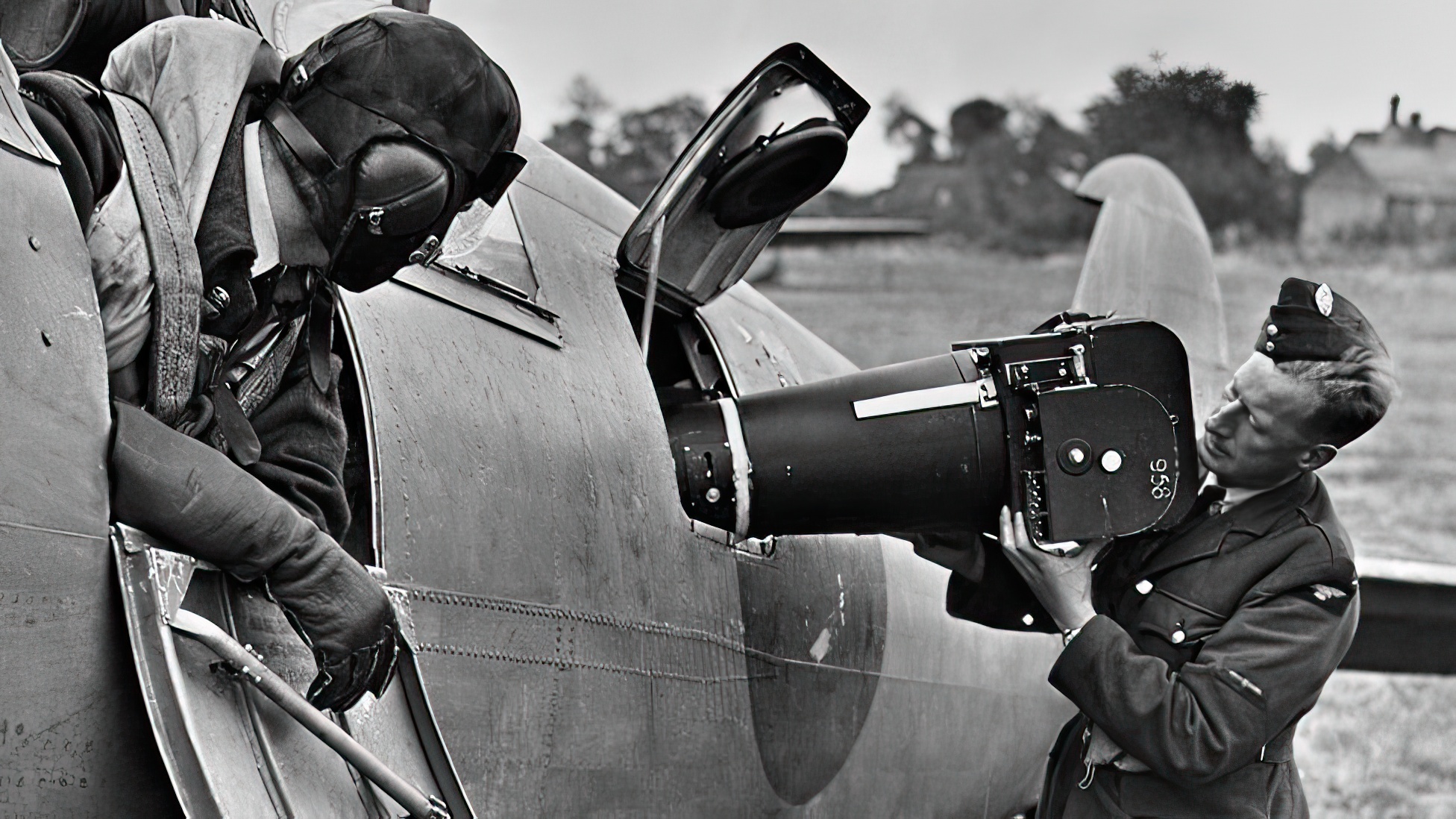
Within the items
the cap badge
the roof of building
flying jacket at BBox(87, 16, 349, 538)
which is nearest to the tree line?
the roof of building

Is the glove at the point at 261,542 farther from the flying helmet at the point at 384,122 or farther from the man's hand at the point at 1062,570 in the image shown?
the man's hand at the point at 1062,570

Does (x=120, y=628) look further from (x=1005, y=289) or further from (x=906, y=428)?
(x=1005, y=289)

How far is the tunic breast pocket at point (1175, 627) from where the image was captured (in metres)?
3.36

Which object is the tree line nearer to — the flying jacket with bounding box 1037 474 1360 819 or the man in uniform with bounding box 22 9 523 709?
the flying jacket with bounding box 1037 474 1360 819

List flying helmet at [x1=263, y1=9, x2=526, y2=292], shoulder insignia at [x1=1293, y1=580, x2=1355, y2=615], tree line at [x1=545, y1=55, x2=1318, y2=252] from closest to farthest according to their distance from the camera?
flying helmet at [x1=263, y1=9, x2=526, y2=292], shoulder insignia at [x1=1293, y1=580, x2=1355, y2=615], tree line at [x1=545, y1=55, x2=1318, y2=252]

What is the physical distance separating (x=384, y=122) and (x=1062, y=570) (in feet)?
5.84

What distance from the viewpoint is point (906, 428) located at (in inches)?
134

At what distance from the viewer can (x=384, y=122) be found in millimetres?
2348

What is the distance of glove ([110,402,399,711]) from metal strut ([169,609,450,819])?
0.09 m

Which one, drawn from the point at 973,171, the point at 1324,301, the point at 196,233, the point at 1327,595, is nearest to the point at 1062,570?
the point at 1327,595

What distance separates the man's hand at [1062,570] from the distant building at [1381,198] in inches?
652

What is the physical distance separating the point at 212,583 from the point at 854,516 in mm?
1585

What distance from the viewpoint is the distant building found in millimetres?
20172

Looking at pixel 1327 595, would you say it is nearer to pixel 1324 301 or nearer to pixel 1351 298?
pixel 1324 301
